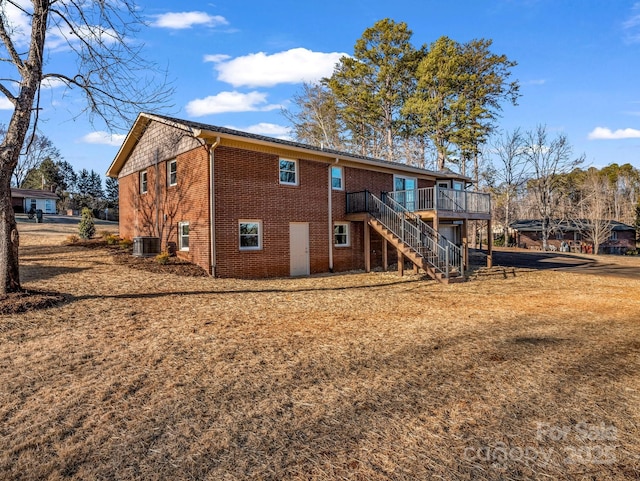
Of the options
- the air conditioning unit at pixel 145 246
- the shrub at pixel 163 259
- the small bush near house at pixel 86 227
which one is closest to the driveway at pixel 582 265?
the shrub at pixel 163 259

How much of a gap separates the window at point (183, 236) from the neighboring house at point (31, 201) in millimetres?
36878

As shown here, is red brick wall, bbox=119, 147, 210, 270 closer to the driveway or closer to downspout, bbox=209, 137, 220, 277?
downspout, bbox=209, 137, 220, 277

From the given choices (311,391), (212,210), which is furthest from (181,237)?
(311,391)

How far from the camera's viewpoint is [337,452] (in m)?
3.13

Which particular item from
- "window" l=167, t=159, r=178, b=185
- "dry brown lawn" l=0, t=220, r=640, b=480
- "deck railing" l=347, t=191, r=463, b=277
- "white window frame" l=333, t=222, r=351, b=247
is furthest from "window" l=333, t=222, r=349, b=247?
"dry brown lawn" l=0, t=220, r=640, b=480

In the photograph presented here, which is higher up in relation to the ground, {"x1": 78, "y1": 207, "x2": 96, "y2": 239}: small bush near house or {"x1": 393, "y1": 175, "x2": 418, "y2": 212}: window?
{"x1": 393, "y1": 175, "x2": 418, "y2": 212}: window

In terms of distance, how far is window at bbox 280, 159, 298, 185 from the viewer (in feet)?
48.0

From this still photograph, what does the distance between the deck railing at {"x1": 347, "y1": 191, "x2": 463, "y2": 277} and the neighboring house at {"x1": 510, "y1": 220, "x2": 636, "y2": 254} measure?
95.8ft

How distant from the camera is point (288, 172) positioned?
14789mm

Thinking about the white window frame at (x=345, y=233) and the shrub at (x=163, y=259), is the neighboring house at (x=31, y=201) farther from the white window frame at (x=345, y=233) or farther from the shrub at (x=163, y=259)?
the white window frame at (x=345, y=233)

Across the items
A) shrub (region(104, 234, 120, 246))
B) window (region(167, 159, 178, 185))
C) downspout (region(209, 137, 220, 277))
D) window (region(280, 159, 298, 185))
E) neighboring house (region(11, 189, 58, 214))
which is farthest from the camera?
neighboring house (region(11, 189, 58, 214))

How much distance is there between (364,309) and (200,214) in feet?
23.2

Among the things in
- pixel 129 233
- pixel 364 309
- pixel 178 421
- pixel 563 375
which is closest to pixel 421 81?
pixel 129 233

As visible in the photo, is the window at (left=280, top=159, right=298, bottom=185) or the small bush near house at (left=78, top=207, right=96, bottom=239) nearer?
the window at (left=280, top=159, right=298, bottom=185)
